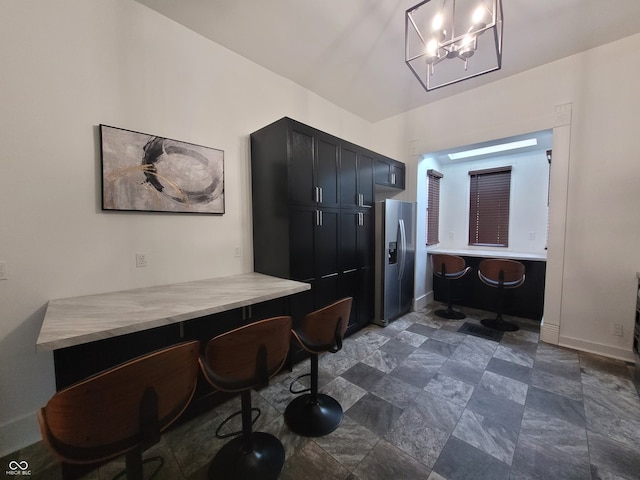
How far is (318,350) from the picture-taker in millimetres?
1634

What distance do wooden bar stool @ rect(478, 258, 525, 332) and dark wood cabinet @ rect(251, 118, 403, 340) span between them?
1.86 metres

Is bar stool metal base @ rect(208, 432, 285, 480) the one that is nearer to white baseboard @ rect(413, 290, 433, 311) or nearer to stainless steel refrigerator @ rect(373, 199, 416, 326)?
stainless steel refrigerator @ rect(373, 199, 416, 326)

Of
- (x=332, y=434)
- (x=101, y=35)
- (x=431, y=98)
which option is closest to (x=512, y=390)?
(x=332, y=434)

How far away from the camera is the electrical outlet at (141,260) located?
196cm

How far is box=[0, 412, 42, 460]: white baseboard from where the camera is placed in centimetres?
152

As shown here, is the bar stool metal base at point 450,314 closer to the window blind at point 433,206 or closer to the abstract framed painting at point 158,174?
the window blind at point 433,206

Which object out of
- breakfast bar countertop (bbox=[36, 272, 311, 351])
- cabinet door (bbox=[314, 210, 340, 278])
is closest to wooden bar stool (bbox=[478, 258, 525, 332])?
cabinet door (bbox=[314, 210, 340, 278])

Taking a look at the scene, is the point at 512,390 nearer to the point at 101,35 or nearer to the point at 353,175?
the point at 353,175

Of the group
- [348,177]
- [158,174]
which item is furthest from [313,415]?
[348,177]

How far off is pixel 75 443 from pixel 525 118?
456 cm

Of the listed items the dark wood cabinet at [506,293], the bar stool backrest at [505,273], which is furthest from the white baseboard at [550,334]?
the dark wood cabinet at [506,293]

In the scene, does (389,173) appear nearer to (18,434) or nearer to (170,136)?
(170,136)

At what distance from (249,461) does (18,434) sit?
1572 mm

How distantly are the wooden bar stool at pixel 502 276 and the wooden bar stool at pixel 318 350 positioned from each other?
270cm
